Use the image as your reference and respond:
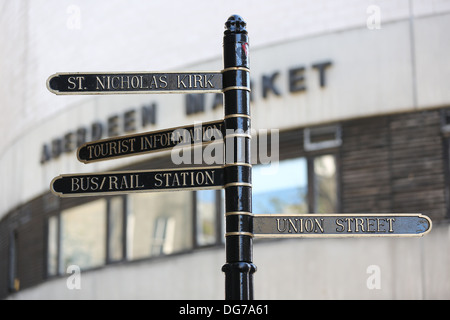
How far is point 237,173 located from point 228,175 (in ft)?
0.21

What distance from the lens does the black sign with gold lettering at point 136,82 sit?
6.70 meters

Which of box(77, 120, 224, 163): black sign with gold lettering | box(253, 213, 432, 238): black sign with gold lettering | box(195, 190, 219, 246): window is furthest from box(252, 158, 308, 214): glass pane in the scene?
box(253, 213, 432, 238): black sign with gold lettering

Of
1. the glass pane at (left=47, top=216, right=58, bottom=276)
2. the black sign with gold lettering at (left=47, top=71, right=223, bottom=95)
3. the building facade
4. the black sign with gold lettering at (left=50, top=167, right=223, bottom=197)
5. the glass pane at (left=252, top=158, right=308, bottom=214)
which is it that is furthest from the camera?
the glass pane at (left=47, top=216, right=58, bottom=276)

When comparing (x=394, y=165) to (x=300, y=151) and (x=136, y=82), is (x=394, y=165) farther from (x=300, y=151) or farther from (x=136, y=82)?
(x=136, y=82)

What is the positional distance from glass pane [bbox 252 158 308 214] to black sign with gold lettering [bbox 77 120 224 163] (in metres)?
9.33

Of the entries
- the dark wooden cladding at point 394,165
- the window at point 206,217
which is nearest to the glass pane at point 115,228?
the window at point 206,217

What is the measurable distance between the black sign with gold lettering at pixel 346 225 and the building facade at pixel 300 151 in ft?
27.5

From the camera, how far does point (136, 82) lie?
22.5 feet

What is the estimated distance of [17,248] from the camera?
73.7ft

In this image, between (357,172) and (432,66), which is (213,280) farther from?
(432,66)

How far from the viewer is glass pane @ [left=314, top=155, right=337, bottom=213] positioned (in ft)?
52.7

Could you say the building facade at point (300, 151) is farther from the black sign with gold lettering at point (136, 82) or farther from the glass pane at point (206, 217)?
the black sign with gold lettering at point (136, 82)

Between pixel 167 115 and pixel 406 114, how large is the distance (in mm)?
4587

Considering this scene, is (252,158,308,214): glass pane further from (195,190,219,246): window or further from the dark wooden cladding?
(195,190,219,246): window
